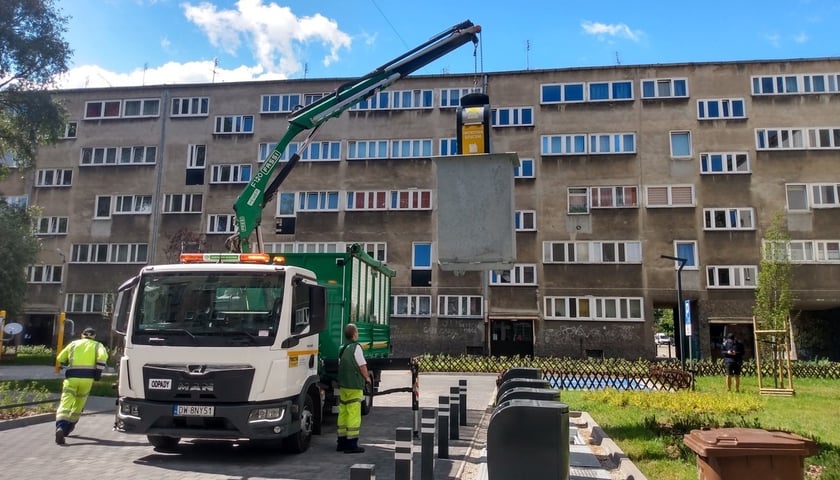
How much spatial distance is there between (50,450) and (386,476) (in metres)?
5.52

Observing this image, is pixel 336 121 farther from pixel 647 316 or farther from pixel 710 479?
pixel 710 479

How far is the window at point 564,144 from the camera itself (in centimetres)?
3556

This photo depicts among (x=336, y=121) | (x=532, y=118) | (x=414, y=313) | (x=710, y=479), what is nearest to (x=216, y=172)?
(x=336, y=121)

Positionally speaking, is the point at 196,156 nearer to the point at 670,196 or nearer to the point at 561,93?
the point at 561,93

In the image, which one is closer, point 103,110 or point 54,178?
point 54,178

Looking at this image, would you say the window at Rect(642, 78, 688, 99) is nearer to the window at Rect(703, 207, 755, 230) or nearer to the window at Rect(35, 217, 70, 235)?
the window at Rect(703, 207, 755, 230)

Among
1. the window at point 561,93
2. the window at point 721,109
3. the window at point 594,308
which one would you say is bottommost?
the window at point 594,308

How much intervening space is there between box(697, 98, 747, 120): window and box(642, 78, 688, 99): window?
1267mm

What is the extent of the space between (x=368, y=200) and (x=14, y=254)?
62.2ft

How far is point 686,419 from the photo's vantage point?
1003 cm

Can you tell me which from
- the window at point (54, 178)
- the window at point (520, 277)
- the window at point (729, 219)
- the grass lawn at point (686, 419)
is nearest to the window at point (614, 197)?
the window at point (729, 219)

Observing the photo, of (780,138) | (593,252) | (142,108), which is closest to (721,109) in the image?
(780,138)

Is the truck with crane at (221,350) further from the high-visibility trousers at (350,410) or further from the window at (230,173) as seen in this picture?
the window at (230,173)

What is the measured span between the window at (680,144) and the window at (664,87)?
234cm
